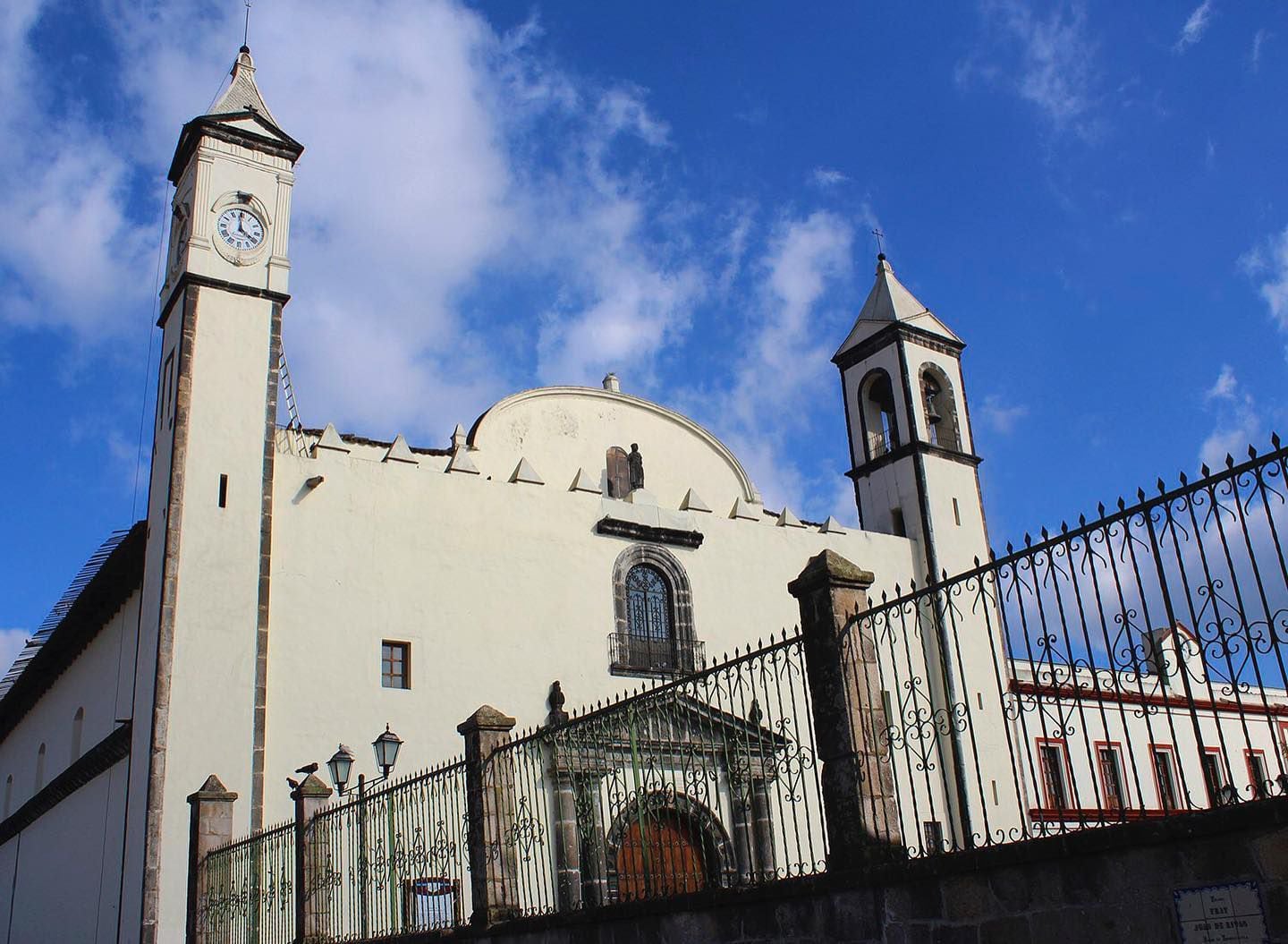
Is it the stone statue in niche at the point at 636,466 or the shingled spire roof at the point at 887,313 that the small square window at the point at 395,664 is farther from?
the shingled spire roof at the point at 887,313

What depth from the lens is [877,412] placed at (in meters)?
25.0

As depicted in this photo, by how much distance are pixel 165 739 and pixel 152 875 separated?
1.56 m

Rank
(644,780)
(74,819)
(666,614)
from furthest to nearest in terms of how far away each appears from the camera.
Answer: (666,614), (74,819), (644,780)

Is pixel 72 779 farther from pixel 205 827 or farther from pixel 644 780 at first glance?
pixel 644 780

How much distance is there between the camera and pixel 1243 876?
4.59 metres

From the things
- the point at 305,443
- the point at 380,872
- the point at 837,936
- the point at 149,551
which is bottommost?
the point at 837,936

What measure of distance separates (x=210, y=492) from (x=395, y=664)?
3.42 metres

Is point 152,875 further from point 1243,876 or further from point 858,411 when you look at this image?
point 858,411

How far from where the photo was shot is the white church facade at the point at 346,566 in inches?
629

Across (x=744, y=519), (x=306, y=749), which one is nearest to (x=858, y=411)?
(x=744, y=519)

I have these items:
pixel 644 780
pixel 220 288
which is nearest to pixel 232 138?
pixel 220 288

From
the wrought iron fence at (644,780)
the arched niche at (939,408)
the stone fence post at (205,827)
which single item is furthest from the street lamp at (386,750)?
the arched niche at (939,408)

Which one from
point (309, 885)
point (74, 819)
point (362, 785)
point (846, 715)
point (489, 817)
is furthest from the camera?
point (74, 819)

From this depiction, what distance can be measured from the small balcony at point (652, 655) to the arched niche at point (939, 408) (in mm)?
7006
